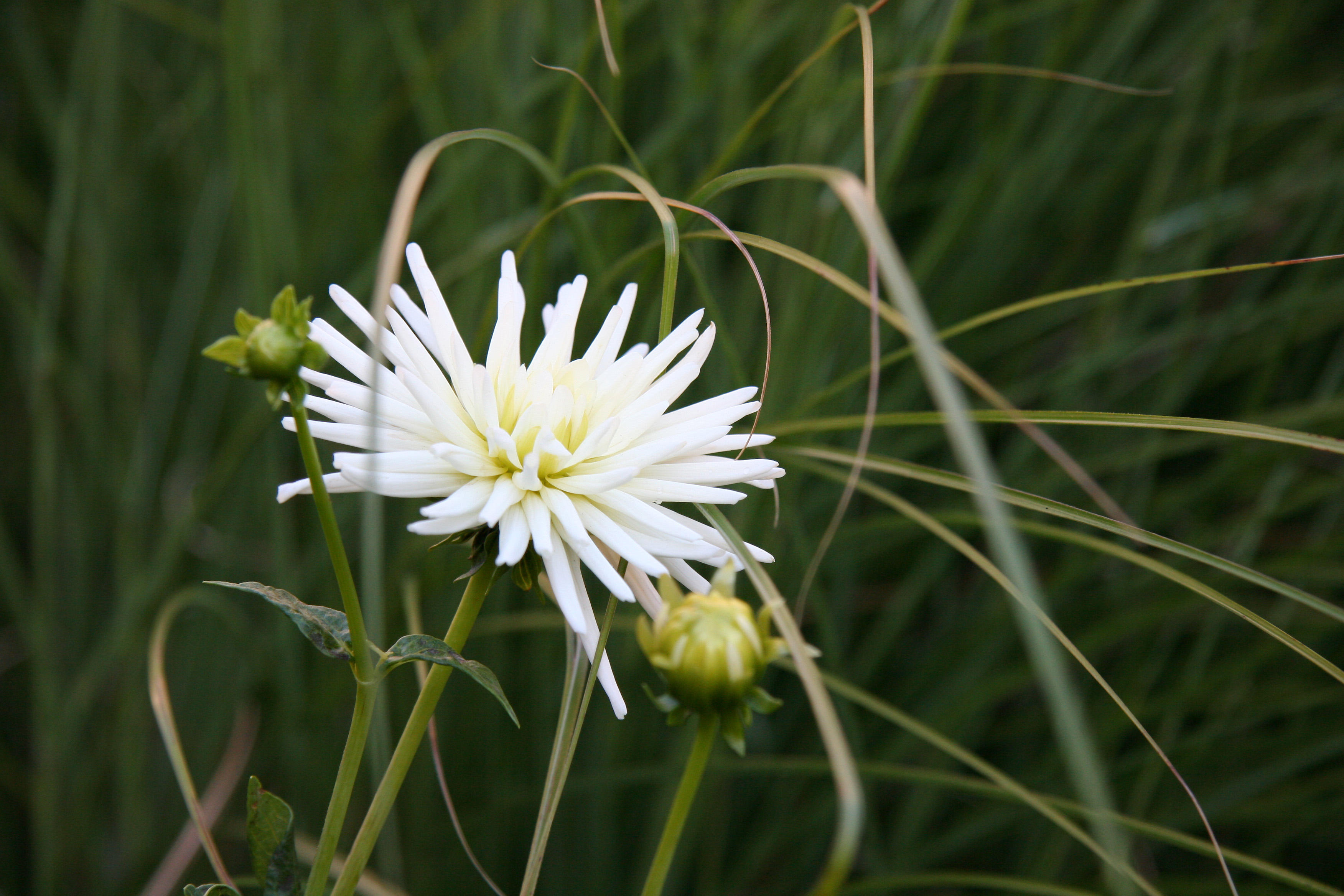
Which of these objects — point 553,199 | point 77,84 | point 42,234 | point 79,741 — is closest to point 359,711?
point 553,199

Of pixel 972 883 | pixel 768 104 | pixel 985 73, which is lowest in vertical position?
pixel 972 883

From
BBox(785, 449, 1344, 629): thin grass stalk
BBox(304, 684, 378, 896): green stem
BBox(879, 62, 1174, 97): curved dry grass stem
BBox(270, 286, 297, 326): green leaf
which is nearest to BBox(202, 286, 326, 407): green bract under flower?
BBox(270, 286, 297, 326): green leaf

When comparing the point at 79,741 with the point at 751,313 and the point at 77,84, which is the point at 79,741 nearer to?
the point at 77,84

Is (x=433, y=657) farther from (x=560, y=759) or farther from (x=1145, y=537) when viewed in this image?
(x=1145, y=537)

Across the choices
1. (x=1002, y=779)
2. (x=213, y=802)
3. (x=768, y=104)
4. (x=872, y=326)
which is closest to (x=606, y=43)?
(x=768, y=104)

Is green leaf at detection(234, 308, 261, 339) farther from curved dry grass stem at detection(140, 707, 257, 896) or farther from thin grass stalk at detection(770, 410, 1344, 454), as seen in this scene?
curved dry grass stem at detection(140, 707, 257, 896)

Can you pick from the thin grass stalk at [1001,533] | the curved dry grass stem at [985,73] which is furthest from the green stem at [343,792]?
the curved dry grass stem at [985,73]
